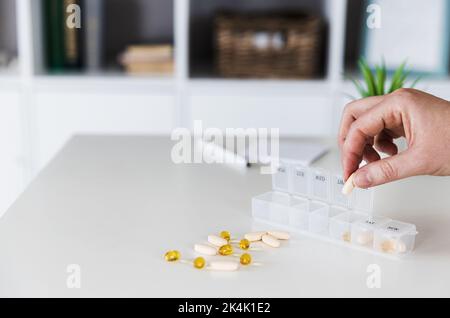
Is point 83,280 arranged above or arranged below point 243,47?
below

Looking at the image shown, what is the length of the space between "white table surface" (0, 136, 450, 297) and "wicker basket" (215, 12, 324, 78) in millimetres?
1228

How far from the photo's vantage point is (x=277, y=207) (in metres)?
1.15

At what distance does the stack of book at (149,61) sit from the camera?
9.27 feet

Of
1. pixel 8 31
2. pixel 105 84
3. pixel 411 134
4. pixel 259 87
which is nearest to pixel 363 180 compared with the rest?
pixel 411 134

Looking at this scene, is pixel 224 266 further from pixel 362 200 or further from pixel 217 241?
pixel 362 200

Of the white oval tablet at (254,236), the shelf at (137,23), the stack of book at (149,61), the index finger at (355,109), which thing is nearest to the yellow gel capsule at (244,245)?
the white oval tablet at (254,236)

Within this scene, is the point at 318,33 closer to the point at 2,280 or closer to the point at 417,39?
the point at 417,39

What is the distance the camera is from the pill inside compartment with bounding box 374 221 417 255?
101cm

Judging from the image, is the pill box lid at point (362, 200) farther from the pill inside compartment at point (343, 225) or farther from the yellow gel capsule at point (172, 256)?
the yellow gel capsule at point (172, 256)

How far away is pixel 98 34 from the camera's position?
2.88m

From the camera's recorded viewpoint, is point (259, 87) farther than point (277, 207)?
Yes

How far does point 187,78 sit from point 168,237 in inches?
67.4

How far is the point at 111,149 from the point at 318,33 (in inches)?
52.8
